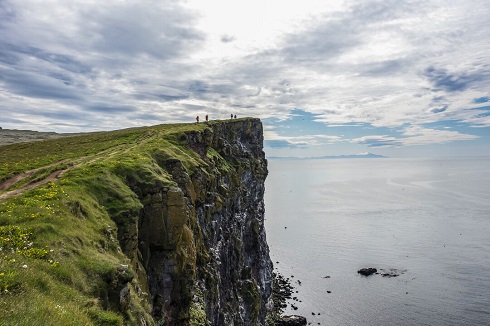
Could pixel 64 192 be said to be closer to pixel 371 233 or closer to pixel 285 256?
pixel 285 256

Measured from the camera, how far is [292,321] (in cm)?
8931

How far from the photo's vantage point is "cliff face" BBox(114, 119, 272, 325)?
110ft

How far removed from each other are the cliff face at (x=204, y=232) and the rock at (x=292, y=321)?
9.55 metres

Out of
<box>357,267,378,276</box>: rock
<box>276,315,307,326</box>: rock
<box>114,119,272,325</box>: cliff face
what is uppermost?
<box>114,119,272,325</box>: cliff face

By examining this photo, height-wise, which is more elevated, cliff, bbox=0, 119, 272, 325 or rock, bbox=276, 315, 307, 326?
cliff, bbox=0, 119, 272, 325

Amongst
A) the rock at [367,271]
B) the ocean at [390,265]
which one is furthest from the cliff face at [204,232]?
the rock at [367,271]

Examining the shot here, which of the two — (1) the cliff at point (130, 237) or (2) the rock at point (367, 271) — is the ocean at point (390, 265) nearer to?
(2) the rock at point (367, 271)

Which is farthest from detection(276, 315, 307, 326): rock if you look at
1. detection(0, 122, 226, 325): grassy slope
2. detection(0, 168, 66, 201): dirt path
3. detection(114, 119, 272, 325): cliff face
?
detection(0, 168, 66, 201): dirt path

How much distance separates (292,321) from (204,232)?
5247 cm

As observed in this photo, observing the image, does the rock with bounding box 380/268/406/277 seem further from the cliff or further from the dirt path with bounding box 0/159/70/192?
the dirt path with bounding box 0/159/70/192

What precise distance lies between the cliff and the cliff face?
0.42ft

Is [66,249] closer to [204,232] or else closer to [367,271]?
[204,232]

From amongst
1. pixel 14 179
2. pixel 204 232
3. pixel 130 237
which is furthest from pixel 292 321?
pixel 14 179

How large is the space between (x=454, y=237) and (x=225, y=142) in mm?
115521
